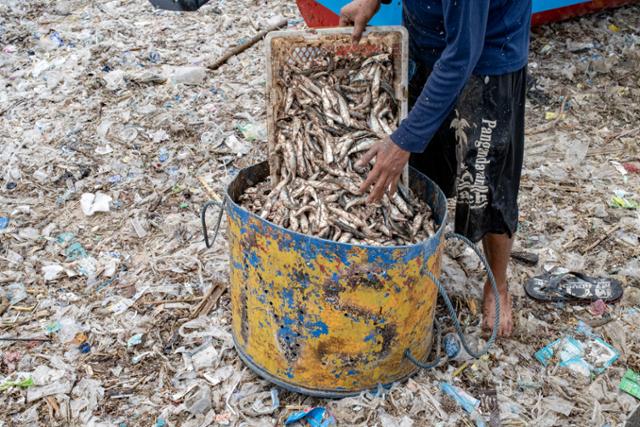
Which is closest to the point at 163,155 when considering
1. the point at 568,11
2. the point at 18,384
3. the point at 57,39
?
the point at 18,384

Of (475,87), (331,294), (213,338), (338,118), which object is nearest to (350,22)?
(338,118)

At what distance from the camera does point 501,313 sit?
339cm

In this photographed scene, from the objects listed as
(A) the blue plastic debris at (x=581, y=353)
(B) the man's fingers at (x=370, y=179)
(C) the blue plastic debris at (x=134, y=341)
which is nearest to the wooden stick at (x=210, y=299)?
(C) the blue plastic debris at (x=134, y=341)

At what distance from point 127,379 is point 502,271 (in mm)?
2011

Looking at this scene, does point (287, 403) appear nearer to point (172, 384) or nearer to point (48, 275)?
point (172, 384)

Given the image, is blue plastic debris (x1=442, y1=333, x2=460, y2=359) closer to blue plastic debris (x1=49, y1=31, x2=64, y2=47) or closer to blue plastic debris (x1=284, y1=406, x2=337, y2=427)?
blue plastic debris (x1=284, y1=406, x2=337, y2=427)

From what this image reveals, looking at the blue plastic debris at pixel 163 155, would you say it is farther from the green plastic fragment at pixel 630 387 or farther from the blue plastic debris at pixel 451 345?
the green plastic fragment at pixel 630 387

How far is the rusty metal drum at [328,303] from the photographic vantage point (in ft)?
8.14

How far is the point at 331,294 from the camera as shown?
8.33ft

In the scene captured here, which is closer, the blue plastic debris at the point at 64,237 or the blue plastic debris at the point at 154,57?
the blue plastic debris at the point at 64,237

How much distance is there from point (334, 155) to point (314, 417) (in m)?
1.20

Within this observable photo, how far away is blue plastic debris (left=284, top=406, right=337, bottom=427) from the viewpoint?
284 cm

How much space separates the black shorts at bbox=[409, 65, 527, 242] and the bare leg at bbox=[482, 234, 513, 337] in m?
0.11

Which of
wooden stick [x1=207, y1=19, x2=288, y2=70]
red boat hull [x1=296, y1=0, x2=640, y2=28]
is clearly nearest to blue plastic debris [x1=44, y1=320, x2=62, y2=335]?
wooden stick [x1=207, y1=19, x2=288, y2=70]
